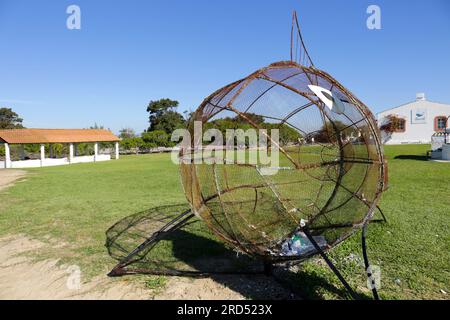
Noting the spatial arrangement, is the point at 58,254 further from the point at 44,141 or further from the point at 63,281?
the point at 44,141

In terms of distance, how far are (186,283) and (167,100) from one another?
150 feet

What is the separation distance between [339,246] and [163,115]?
144 ft

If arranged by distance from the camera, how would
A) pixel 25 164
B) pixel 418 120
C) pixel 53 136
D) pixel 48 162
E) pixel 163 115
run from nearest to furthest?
pixel 25 164, pixel 48 162, pixel 53 136, pixel 418 120, pixel 163 115

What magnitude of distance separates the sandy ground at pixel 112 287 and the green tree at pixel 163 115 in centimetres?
4170

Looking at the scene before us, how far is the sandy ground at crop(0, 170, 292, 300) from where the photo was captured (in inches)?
132

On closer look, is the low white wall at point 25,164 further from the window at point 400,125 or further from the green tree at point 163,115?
the window at point 400,125

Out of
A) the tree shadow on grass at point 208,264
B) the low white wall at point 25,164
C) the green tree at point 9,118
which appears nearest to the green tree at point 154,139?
the low white wall at point 25,164

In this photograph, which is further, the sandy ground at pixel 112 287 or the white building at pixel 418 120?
the white building at pixel 418 120

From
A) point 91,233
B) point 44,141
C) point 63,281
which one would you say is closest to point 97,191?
point 91,233

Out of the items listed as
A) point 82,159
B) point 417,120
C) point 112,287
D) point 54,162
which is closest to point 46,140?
point 54,162

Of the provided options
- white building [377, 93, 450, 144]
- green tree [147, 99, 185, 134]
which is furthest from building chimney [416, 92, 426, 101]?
green tree [147, 99, 185, 134]

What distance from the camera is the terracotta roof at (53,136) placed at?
2197 centimetres

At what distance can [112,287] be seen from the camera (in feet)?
11.7

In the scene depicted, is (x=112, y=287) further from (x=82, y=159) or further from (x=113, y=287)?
(x=82, y=159)
